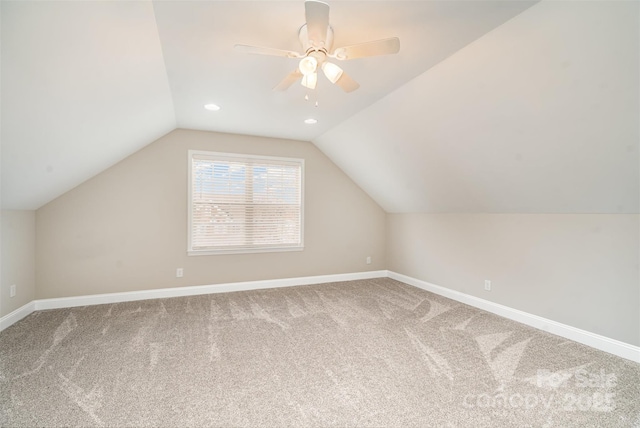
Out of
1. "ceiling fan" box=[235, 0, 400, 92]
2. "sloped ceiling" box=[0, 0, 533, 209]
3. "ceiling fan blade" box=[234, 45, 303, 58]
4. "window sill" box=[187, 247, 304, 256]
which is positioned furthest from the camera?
"window sill" box=[187, 247, 304, 256]

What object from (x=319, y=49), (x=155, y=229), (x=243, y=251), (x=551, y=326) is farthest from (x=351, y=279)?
(x=319, y=49)

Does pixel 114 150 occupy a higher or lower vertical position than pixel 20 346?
higher

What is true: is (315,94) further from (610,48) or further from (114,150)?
(114,150)

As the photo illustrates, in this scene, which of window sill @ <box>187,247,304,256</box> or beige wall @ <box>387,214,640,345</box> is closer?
beige wall @ <box>387,214,640,345</box>

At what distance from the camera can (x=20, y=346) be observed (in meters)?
2.65

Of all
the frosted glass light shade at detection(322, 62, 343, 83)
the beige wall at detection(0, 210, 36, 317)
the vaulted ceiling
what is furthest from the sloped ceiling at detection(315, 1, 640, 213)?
the beige wall at detection(0, 210, 36, 317)

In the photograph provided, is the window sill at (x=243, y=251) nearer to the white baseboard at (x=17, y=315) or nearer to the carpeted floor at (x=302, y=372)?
the carpeted floor at (x=302, y=372)

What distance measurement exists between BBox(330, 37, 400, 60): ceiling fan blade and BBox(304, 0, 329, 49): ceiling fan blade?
0.14 metres

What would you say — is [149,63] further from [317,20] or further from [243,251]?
[243,251]

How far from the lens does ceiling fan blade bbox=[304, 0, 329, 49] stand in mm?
1531

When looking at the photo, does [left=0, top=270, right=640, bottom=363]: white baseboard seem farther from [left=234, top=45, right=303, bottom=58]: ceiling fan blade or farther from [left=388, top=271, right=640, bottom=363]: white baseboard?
[left=234, top=45, right=303, bottom=58]: ceiling fan blade

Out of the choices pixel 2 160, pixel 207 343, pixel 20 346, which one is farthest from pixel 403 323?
pixel 2 160

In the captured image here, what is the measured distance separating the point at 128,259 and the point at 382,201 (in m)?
4.11

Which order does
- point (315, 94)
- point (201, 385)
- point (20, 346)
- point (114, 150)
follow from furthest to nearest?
point (114, 150)
point (315, 94)
point (20, 346)
point (201, 385)
